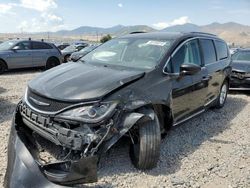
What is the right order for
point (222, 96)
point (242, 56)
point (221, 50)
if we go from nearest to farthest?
point (221, 50)
point (222, 96)
point (242, 56)

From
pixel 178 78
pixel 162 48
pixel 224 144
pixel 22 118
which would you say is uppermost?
pixel 162 48

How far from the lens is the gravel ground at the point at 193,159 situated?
161 inches

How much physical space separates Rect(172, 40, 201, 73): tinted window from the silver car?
10323 mm

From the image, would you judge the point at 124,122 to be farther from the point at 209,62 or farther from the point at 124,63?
the point at 209,62

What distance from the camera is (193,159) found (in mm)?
4777

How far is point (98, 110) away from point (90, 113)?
10 cm

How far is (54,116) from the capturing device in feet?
12.1

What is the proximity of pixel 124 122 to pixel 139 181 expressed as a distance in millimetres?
753

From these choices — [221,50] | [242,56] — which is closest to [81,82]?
[221,50]

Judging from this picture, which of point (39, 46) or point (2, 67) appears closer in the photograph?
point (2, 67)

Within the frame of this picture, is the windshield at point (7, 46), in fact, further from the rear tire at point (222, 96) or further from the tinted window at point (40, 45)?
the rear tire at point (222, 96)

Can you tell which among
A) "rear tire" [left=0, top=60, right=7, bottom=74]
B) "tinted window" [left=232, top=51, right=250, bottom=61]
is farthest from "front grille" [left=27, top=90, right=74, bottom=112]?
"rear tire" [left=0, top=60, right=7, bottom=74]

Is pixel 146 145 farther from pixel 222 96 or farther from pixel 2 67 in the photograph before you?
pixel 2 67

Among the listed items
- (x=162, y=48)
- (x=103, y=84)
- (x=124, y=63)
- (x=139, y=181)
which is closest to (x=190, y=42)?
(x=162, y=48)
